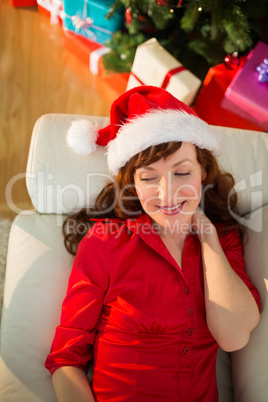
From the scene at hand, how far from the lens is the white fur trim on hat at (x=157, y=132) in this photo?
3.72 feet

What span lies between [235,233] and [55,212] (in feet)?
2.21

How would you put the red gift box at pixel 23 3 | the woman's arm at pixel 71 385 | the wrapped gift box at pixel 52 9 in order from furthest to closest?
1. the red gift box at pixel 23 3
2. the wrapped gift box at pixel 52 9
3. the woman's arm at pixel 71 385

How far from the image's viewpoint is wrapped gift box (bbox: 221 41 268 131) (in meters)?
1.84

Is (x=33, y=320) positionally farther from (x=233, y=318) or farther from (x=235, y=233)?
(x=235, y=233)

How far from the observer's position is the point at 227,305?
1.19m

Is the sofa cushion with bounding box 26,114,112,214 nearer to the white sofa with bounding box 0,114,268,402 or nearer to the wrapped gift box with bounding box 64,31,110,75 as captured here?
the white sofa with bounding box 0,114,268,402

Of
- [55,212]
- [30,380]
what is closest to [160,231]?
[55,212]

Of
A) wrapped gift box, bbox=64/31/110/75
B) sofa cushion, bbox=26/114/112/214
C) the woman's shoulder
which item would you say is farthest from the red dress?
wrapped gift box, bbox=64/31/110/75

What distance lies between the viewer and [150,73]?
75.7 inches

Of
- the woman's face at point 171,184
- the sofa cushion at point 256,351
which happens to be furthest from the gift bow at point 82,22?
the sofa cushion at point 256,351

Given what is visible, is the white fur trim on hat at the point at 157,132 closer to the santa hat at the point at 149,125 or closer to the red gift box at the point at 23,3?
the santa hat at the point at 149,125

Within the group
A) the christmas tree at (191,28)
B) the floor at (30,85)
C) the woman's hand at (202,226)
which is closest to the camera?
the woman's hand at (202,226)

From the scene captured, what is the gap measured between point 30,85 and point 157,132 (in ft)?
5.25

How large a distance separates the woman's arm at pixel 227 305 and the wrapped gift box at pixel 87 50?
154 cm
